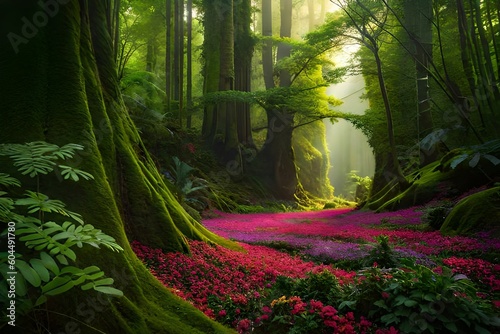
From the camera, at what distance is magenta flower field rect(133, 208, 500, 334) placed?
2.64 metres

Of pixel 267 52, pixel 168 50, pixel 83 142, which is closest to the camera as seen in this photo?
pixel 83 142

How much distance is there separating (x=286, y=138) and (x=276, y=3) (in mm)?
29751

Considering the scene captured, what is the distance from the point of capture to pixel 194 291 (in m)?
3.78

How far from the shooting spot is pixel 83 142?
318 cm

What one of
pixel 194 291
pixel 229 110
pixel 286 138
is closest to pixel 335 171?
pixel 286 138

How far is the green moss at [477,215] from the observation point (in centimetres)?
661

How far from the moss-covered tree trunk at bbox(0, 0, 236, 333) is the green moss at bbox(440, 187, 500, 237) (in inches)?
243

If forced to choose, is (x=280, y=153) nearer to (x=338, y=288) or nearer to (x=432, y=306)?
(x=338, y=288)

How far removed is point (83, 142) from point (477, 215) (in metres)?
7.46

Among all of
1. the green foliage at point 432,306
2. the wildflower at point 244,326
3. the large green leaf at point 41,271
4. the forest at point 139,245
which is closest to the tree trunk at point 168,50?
the forest at point 139,245

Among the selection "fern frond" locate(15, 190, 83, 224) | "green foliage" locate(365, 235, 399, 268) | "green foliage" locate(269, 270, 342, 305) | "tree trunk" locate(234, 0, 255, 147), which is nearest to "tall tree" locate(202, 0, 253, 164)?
"tree trunk" locate(234, 0, 255, 147)

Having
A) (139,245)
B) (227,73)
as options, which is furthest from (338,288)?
(227,73)

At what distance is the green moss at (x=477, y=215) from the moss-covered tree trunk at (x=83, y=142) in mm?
6170

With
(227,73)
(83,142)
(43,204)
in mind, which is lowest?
(43,204)
